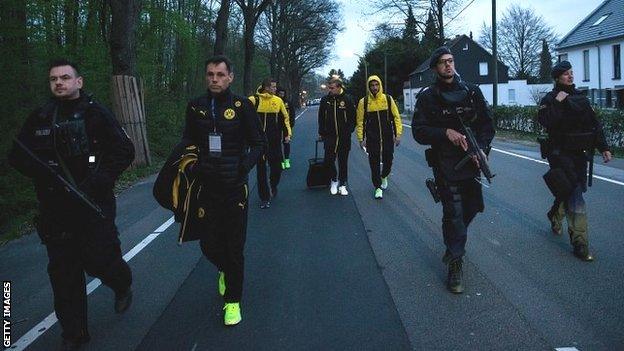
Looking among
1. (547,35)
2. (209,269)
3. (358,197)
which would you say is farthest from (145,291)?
(547,35)

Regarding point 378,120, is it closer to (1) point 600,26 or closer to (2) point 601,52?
(2) point 601,52

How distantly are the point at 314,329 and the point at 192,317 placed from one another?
968 mm

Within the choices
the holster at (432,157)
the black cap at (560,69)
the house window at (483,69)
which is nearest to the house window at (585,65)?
the house window at (483,69)

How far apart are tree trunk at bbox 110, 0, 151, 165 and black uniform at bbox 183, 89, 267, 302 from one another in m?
10.2

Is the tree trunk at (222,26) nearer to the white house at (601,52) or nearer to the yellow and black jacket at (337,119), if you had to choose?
the yellow and black jacket at (337,119)

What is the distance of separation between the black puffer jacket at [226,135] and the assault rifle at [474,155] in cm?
171

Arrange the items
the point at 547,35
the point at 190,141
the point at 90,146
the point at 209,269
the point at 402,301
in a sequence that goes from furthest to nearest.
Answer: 1. the point at 547,35
2. the point at 209,269
3. the point at 402,301
4. the point at 190,141
5. the point at 90,146

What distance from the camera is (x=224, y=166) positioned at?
4145 mm

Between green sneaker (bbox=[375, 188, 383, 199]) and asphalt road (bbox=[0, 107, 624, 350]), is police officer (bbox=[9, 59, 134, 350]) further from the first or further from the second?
green sneaker (bbox=[375, 188, 383, 199])

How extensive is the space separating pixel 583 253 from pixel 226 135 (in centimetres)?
359

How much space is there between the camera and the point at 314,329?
4.12m

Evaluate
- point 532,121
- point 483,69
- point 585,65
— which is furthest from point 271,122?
point 483,69

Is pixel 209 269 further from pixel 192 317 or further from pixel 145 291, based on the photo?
pixel 192 317

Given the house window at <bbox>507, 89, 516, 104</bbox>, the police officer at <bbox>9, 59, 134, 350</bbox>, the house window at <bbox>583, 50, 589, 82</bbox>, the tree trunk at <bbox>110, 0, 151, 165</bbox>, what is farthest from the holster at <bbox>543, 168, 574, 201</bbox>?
the house window at <bbox>507, 89, 516, 104</bbox>
